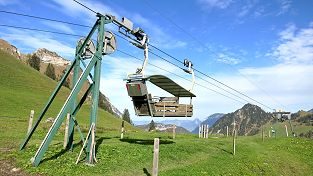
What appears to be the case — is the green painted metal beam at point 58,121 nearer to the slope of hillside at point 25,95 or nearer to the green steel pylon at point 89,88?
the green steel pylon at point 89,88

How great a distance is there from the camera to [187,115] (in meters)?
28.6

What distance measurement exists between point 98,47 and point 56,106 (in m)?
95.2

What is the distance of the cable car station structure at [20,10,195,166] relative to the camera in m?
20.8

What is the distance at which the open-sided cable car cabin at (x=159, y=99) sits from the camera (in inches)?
1010

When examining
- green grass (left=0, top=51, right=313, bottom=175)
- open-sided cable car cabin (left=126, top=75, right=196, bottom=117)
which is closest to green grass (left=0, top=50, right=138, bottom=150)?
green grass (left=0, top=51, right=313, bottom=175)

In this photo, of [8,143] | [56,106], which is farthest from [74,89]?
[56,106]

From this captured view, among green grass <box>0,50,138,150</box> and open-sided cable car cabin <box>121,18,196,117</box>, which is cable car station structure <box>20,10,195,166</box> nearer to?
open-sided cable car cabin <box>121,18,196,117</box>

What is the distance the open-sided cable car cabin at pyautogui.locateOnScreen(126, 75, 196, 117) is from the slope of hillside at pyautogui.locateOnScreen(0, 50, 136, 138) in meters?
55.3

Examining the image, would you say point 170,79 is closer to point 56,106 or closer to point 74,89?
point 74,89

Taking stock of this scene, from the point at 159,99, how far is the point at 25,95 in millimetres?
97347

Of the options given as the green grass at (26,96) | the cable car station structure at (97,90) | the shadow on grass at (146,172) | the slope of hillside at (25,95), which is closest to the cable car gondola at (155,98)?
the cable car station structure at (97,90)

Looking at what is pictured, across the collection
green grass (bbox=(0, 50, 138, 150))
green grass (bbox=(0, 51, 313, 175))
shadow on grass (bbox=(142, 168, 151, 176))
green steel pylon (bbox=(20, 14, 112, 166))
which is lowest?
shadow on grass (bbox=(142, 168, 151, 176))

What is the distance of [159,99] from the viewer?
2777 centimetres

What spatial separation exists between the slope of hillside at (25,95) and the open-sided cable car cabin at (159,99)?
55.3 m
